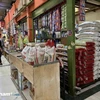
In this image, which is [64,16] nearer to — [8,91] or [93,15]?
[8,91]

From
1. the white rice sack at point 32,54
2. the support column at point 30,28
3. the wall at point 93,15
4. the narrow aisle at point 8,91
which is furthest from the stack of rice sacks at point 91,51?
the wall at point 93,15

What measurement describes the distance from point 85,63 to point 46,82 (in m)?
1.32

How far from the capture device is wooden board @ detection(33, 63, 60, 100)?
2105mm

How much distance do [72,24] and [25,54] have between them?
1.11 metres

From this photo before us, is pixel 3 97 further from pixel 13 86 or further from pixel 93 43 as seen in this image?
pixel 93 43

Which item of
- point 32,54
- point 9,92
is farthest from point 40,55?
point 9,92

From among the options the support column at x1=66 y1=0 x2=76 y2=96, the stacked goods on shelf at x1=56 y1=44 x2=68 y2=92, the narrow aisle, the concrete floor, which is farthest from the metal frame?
the narrow aisle

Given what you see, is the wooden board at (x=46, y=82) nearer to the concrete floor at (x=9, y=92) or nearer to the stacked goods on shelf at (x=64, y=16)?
the concrete floor at (x=9, y=92)

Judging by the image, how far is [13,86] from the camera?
11.7 ft

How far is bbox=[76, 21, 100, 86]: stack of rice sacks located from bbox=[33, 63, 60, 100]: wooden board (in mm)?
902

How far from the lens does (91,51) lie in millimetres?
3256

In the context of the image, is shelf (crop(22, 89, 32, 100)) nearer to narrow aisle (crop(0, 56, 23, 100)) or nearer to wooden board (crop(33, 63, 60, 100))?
narrow aisle (crop(0, 56, 23, 100))

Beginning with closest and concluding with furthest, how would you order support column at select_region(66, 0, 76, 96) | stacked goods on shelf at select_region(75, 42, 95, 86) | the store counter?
the store counter < support column at select_region(66, 0, 76, 96) < stacked goods on shelf at select_region(75, 42, 95, 86)

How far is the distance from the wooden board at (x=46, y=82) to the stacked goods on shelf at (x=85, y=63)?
879mm
